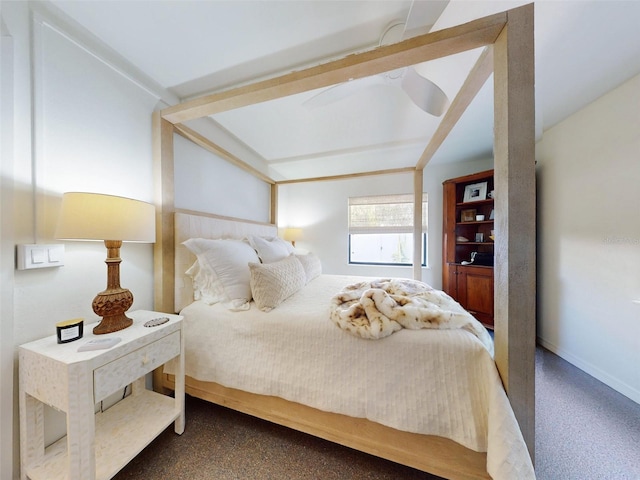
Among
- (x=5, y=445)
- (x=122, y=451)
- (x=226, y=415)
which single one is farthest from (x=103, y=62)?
Answer: (x=226, y=415)

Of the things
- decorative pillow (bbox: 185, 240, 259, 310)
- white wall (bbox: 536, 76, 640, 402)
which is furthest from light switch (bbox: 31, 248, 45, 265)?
white wall (bbox: 536, 76, 640, 402)

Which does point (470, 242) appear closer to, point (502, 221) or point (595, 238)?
point (595, 238)

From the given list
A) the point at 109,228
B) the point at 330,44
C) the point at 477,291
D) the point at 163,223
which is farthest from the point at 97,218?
the point at 477,291

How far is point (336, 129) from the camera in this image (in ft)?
6.97

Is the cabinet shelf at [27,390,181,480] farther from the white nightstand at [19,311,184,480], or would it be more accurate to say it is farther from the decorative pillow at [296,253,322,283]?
the decorative pillow at [296,253,322,283]

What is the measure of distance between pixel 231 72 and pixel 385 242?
10.0ft

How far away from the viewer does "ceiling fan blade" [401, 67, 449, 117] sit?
3.98 ft

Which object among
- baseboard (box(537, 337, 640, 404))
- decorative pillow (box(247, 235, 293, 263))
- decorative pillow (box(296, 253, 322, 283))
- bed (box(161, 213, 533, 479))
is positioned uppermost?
decorative pillow (box(247, 235, 293, 263))

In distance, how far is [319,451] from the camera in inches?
44.9

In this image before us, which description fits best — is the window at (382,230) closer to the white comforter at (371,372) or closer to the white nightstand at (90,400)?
the white comforter at (371,372)

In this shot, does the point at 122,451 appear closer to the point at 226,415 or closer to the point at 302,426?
the point at 226,415

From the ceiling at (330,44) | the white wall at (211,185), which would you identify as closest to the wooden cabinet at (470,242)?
the ceiling at (330,44)

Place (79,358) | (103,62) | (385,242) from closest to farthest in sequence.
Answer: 1. (79,358)
2. (103,62)
3. (385,242)

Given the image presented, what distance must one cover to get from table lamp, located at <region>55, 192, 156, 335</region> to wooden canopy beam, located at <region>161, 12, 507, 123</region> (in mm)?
797
